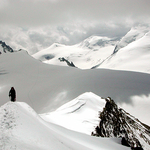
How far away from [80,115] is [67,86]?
23.5 meters

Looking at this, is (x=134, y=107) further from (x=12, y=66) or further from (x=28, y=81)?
(x=12, y=66)

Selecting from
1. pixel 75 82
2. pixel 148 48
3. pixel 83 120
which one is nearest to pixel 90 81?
pixel 75 82

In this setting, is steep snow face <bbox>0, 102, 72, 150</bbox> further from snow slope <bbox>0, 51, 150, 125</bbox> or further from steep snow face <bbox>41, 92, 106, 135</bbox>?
snow slope <bbox>0, 51, 150, 125</bbox>

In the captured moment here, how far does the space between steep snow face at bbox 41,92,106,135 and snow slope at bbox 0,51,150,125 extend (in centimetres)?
1209

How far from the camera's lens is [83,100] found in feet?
67.9

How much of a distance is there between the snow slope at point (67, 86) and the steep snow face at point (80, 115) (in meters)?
12.1

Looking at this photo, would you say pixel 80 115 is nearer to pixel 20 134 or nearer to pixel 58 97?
pixel 20 134

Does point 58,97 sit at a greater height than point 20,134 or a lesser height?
greater

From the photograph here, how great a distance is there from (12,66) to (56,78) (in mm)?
20184

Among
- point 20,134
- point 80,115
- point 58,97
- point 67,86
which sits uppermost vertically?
point 67,86

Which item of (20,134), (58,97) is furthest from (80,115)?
(58,97)

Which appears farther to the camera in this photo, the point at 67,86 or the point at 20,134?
the point at 67,86

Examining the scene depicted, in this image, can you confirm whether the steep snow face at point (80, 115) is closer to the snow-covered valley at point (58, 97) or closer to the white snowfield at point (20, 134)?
the snow-covered valley at point (58, 97)

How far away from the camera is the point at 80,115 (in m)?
16.6
